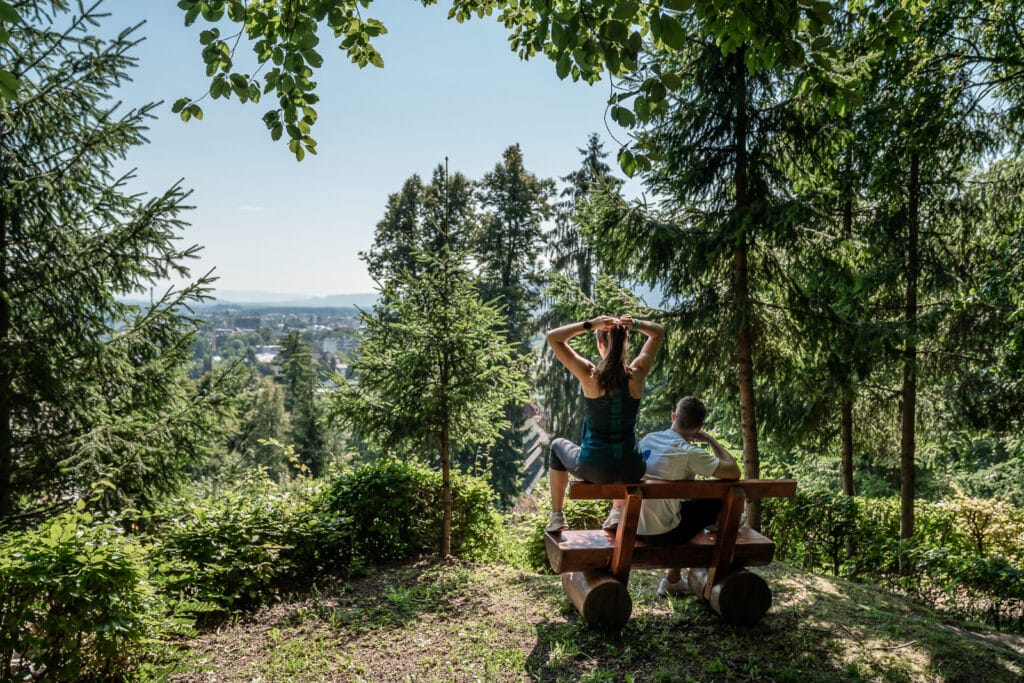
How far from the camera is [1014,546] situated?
25.8 ft

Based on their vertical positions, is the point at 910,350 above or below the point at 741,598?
above

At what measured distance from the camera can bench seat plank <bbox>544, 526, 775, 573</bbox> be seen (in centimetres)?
435

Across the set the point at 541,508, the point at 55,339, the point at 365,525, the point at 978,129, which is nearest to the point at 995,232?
the point at 978,129

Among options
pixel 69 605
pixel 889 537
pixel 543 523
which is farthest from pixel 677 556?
pixel 889 537

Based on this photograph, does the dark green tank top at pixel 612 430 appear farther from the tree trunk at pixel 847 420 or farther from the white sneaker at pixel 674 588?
the tree trunk at pixel 847 420

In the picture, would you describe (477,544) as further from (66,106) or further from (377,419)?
(66,106)

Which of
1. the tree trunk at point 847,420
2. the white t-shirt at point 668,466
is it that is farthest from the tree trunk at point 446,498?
the tree trunk at point 847,420

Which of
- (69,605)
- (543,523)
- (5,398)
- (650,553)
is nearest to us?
(69,605)

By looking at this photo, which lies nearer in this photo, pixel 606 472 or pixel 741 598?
pixel 606 472

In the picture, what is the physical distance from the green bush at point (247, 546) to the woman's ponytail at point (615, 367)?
356cm

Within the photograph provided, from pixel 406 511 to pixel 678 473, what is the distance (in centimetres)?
393

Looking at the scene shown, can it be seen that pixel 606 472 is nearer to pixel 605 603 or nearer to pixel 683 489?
pixel 683 489

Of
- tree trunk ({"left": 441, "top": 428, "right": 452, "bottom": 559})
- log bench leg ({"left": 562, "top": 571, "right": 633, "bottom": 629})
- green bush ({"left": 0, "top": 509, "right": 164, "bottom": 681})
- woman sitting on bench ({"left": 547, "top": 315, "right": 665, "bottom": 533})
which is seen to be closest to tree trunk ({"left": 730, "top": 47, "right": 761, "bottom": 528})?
woman sitting on bench ({"left": 547, "top": 315, "right": 665, "bottom": 533})

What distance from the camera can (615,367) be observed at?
4.11 metres
